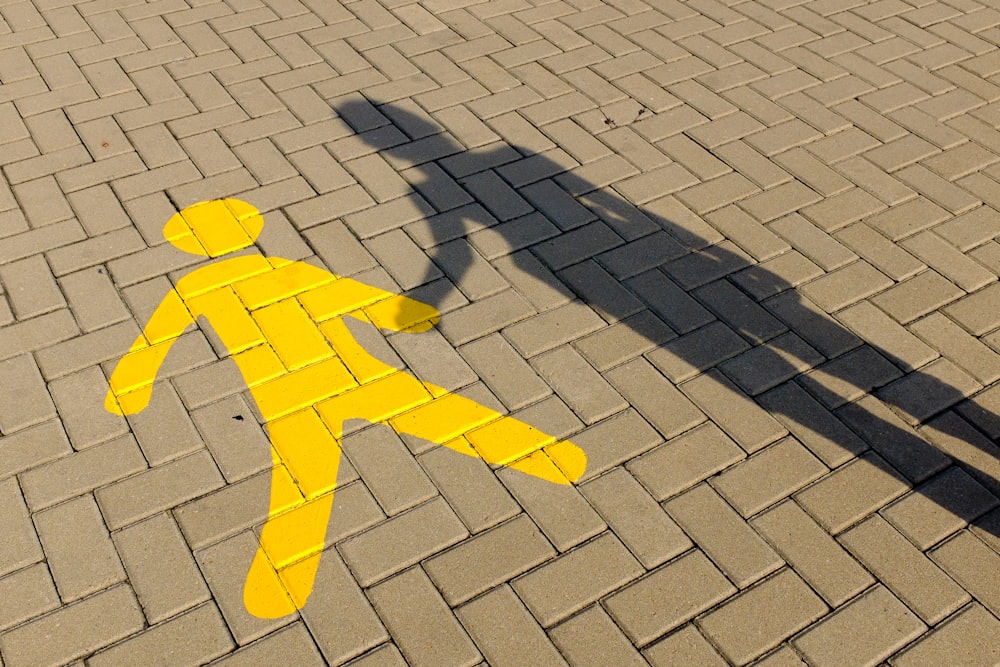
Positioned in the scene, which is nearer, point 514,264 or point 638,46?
point 514,264

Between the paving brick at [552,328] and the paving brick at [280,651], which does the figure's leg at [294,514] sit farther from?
the paving brick at [552,328]

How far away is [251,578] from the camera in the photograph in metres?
2.81

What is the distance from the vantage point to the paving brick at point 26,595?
8.88 feet

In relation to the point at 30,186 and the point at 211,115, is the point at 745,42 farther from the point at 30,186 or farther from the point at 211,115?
the point at 30,186

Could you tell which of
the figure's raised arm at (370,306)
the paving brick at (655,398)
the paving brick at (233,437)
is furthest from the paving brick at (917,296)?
the paving brick at (233,437)

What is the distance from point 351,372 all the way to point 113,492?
0.90 meters

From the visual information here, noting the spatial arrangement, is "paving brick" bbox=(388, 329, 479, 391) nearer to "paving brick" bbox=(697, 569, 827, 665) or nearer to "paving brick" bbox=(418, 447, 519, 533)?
"paving brick" bbox=(418, 447, 519, 533)

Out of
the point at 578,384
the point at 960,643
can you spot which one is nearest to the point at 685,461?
the point at 578,384

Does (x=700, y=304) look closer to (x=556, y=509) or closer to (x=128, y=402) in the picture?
(x=556, y=509)

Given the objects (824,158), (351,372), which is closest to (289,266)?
(351,372)

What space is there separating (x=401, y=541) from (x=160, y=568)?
2.37ft

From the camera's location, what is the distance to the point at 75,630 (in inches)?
105

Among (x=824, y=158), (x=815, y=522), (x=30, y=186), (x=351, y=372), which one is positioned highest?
(x=824, y=158)

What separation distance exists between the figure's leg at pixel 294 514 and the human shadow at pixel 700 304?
85 cm
